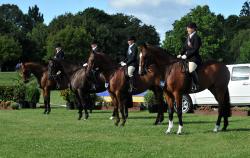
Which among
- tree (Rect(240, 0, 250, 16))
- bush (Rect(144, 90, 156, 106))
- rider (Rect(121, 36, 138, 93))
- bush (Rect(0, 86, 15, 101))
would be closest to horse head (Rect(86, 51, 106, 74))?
rider (Rect(121, 36, 138, 93))

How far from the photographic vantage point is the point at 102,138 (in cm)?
1380

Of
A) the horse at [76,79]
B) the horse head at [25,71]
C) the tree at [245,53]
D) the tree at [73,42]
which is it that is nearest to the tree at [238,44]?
the tree at [245,53]

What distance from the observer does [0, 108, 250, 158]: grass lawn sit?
36.1 feet

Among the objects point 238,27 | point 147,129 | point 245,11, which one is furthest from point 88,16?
point 147,129

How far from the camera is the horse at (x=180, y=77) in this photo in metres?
14.9

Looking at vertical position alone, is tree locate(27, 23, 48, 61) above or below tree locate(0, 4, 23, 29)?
below

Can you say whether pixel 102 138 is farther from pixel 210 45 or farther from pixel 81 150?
pixel 210 45

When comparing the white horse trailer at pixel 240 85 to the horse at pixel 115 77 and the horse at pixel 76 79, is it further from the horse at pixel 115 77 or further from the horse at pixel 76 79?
the horse at pixel 115 77

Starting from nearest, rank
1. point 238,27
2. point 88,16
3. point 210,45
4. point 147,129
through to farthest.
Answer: point 147,129 → point 210,45 → point 88,16 → point 238,27

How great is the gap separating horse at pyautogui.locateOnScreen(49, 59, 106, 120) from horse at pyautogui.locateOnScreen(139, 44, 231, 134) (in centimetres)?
604

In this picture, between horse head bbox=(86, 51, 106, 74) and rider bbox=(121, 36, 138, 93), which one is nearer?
rider bbox=(121, 36, 138, 93)

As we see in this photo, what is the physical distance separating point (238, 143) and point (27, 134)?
5.72 meters

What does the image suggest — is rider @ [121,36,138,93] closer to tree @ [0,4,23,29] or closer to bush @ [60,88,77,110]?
bush @ [60,88,77,110]

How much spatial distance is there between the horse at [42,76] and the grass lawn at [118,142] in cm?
730
